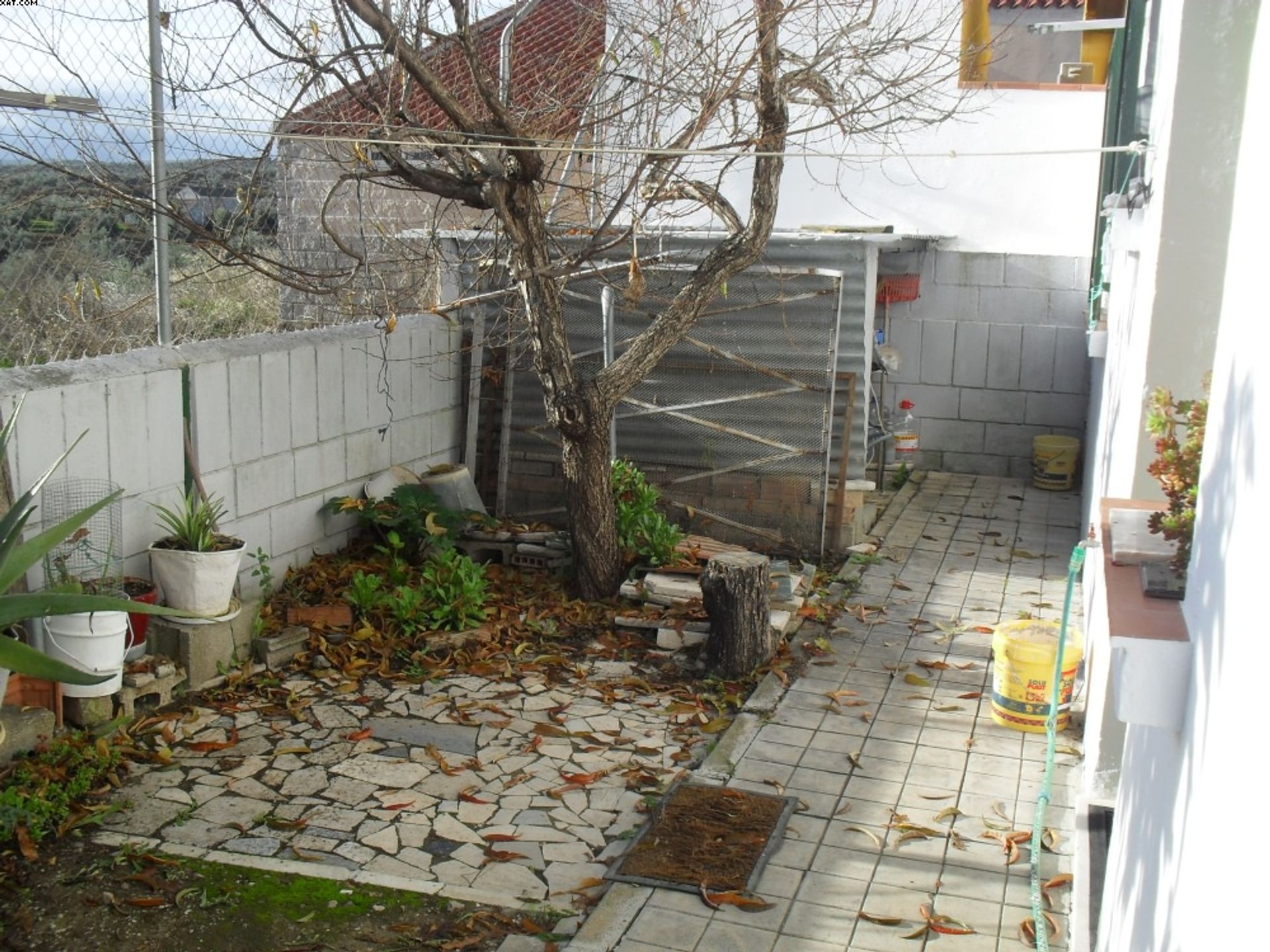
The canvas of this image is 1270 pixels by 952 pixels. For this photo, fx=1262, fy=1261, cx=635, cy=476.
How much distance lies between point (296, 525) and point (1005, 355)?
23.8 feet

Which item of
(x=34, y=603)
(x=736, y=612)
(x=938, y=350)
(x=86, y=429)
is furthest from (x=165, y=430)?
(x=938, y=350)

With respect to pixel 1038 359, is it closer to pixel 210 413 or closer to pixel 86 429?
pixel 210 413

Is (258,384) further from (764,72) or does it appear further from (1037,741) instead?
(1037,741)

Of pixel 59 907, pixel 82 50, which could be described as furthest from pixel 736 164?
pixel 59 907

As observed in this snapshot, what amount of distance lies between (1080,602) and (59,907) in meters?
6.31

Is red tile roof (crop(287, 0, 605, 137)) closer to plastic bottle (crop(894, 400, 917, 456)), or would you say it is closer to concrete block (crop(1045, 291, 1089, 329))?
plastic bottle (crop(894, 400, 917, 456))

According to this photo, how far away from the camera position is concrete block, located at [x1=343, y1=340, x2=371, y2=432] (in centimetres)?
835

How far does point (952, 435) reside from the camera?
12.5 meters

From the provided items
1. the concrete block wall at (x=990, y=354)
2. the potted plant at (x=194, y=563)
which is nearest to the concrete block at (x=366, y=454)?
the potted plant at (x=194, y=563)

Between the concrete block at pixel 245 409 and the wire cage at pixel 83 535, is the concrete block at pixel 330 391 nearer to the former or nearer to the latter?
the concrete block at pixel 245 409

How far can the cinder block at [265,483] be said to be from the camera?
7395 millimetres

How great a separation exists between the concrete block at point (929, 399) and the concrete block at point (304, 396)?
6.29 metres

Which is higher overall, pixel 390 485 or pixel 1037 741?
pixel 390 485

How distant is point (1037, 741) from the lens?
618 cm
